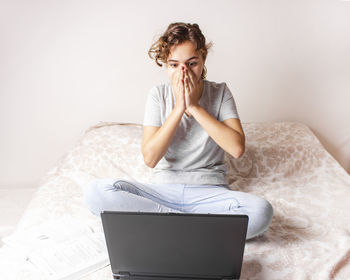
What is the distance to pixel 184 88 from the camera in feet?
4.13

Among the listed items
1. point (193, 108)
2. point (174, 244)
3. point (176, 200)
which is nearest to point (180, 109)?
point (193, 108)

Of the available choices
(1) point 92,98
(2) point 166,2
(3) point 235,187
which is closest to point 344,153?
(3) point 235,187

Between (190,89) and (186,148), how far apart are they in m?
0.24

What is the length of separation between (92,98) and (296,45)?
1.13 metres

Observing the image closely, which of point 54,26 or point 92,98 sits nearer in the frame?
point 54,26

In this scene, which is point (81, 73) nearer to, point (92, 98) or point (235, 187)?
point (92, 98)

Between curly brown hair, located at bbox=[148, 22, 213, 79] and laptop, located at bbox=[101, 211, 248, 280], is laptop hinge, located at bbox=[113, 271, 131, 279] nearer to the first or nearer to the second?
laptop, located at bbox=[101, 211, 248, 280]

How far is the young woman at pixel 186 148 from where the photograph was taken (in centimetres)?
120

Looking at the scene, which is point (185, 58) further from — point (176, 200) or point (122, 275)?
point (122, 275)

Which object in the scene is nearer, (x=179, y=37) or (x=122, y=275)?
(x=122, y=275)

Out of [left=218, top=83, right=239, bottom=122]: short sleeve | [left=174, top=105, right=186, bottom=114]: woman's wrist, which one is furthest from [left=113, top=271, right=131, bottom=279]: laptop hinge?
[left=218, top=83, right=239, bottom=122]: short sleeve

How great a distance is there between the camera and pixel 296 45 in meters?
1.91

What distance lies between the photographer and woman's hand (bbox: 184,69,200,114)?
4.14ft

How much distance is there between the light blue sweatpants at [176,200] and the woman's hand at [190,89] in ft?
1.01
